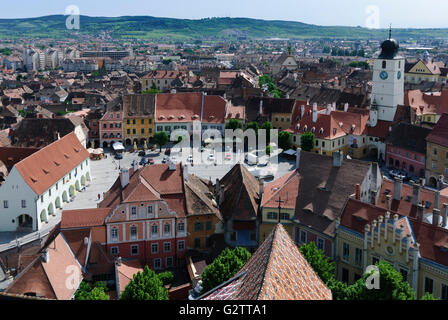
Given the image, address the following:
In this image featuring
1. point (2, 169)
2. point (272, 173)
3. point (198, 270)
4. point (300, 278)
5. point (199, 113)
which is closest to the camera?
point (300, 278)

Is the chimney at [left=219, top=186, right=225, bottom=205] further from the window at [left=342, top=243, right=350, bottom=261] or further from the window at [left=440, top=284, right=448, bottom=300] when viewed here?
the window at [left=440, top=284, right=448, bottom=300]

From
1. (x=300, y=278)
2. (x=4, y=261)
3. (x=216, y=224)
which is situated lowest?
(x=4, y=261)

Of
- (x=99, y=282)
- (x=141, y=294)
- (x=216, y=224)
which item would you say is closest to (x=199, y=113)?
(x=216, y=224)

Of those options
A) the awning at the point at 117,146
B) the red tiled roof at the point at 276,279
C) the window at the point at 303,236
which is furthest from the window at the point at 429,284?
the awning at the point at 117,146

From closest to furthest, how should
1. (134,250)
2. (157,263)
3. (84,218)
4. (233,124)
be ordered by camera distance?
1. (84,218)
2. (134,250)
3. (157,263)
4. (233,124)

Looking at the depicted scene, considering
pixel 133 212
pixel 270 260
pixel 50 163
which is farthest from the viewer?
pixel 50 163

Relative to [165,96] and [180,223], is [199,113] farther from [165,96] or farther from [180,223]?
[180,223]

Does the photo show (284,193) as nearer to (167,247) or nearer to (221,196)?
(221,196)

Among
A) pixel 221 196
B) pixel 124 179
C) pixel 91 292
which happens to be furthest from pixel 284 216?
pixel 91 292
